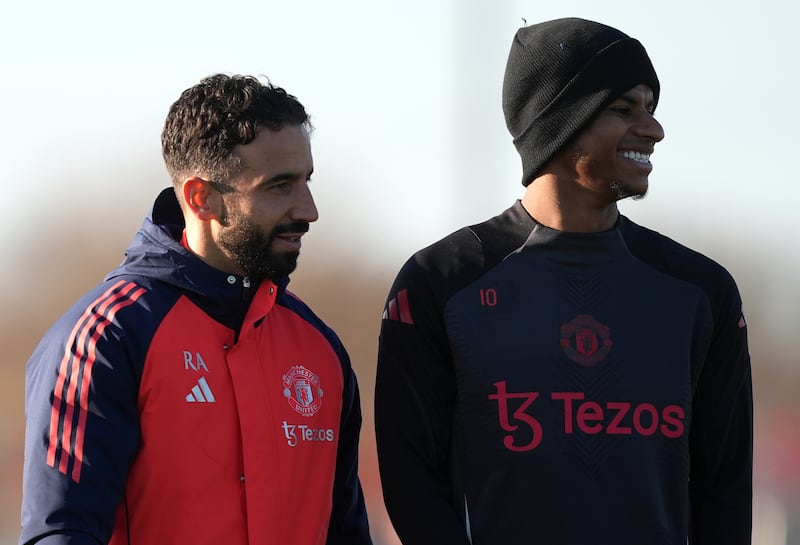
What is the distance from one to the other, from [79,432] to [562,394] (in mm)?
1057

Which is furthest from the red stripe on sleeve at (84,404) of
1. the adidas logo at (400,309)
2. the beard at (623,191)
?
the beard at (623,191)

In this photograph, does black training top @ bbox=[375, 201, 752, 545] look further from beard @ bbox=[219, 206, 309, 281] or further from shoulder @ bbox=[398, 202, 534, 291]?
beard @ bbox=[219, 206, 309, 281]

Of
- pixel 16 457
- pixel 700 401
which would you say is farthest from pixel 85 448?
pixel 16 457

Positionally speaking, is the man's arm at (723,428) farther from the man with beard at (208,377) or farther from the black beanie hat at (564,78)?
the man with beard at (208,377)

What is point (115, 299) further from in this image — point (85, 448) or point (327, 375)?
point (327, 375)

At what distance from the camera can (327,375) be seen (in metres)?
3.25

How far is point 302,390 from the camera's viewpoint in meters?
3.18

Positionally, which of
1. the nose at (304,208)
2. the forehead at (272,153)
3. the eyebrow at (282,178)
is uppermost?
the forehead at (272,153)

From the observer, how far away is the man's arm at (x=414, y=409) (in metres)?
3.12

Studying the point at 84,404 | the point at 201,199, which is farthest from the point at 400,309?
the point at 84,404

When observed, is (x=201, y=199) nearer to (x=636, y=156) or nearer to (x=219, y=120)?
(x=219, y=120)

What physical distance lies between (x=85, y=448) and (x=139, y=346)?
25cm

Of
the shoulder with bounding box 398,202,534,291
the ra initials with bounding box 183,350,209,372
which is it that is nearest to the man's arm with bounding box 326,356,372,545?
the shoulder with bounding box 398,202,534,291

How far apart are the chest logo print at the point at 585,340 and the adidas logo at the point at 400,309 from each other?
355 millimetres
